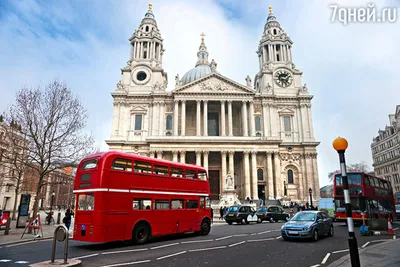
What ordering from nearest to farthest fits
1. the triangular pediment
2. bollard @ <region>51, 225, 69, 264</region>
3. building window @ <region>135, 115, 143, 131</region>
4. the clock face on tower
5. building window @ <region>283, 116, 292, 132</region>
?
bollard @ <region>51, 225, 69, 264</region>
the triangular pediment
building window @ <region>135, 115, 143, 131</region>
building window @ <region>283, 116, 292, 132</region>
the clock face on tower

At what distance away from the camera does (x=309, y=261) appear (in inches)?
338

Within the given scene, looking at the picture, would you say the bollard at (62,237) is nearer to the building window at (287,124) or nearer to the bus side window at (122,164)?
the bus side window at (122,164)

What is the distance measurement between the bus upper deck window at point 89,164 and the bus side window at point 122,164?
2.57 feet

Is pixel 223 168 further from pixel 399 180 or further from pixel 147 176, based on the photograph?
pixel 399 180

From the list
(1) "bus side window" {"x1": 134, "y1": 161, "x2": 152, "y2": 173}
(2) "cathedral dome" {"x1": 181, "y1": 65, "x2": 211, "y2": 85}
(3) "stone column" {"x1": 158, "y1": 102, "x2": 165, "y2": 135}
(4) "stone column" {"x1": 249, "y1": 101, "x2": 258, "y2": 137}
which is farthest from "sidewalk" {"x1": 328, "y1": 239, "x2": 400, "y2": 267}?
(2) "cathedral dome" {"x1": 181, "y1": 65, "x2": 211, "y2": 85}

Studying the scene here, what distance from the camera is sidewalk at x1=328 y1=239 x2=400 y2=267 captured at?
7699 mm

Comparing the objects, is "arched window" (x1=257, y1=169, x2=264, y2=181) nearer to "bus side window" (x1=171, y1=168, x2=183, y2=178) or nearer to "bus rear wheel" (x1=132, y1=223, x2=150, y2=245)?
"bus side window" (x1=171, y1=168, x2=183, y2=178)

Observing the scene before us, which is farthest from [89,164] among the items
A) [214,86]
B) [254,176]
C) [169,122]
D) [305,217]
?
[214,86]

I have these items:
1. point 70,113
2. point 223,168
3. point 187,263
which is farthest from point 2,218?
point 223,168

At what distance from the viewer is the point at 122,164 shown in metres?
11.9

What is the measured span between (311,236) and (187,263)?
6.97 metres

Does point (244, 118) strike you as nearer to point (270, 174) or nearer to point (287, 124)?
point (287, 124)

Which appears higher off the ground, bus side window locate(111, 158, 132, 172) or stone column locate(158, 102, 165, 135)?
stone column locate(158, 102, 165, 135)

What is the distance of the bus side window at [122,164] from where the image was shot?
11538 millimetres
